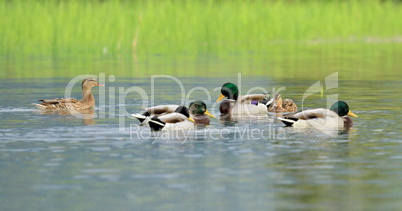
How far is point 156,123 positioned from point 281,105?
4.02 metres

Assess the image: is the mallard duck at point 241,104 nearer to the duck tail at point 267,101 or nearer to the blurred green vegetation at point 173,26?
the duck tail at point 267,101

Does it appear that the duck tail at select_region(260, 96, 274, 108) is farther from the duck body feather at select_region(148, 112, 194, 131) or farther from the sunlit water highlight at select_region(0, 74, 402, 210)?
the duck body feather at select_region(148, 112, 194, 131)

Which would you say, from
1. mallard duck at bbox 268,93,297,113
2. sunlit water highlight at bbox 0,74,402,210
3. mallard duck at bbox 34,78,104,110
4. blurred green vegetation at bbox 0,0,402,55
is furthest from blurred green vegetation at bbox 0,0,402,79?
sunlit water highlight at bbox 0,74,402,210

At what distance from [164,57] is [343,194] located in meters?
22.8

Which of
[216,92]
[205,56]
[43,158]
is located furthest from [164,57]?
[43,158]

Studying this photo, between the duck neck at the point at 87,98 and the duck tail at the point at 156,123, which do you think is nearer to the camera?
the duck tail at the point at 156,123

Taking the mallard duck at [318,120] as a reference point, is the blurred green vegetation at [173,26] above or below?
above

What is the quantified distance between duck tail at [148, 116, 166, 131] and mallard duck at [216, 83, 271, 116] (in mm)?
2699

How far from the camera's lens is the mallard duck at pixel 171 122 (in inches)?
527

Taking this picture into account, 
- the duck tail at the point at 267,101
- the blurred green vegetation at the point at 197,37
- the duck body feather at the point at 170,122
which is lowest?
the duck body feather at the point at 170,122

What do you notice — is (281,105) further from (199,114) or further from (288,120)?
(288,120)

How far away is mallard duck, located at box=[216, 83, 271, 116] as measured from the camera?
16.0m

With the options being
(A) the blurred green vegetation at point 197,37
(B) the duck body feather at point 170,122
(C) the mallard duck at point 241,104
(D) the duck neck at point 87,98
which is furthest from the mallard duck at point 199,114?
(A) the blurred green vegetation at point 197,37

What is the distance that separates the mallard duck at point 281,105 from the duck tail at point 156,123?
3745 mm
